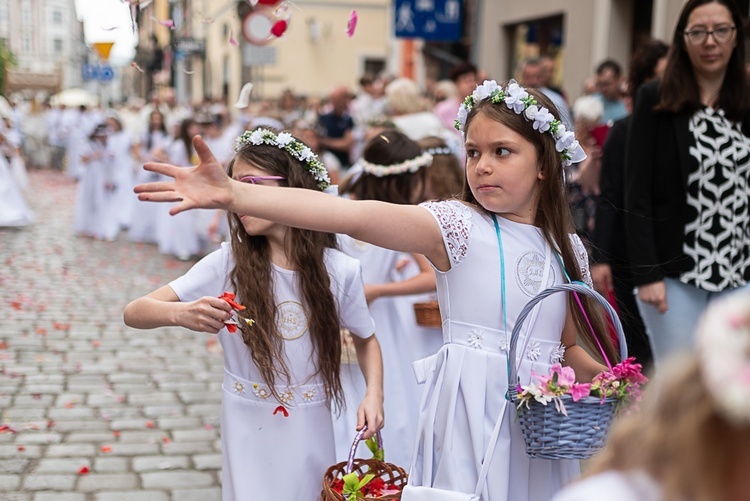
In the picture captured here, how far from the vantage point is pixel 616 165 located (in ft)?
16.1

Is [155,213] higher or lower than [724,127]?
lower

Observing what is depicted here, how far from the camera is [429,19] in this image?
1727 centimetres

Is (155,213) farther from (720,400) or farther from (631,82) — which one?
(720,400)

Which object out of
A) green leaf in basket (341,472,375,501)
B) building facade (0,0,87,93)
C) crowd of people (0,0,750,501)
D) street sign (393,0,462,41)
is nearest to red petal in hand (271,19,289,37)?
crowd of people (0,0,750,501)

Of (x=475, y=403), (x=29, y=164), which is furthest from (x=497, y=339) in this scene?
(x=29, y=164)

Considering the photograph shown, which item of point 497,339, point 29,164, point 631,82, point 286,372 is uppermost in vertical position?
point 631,82

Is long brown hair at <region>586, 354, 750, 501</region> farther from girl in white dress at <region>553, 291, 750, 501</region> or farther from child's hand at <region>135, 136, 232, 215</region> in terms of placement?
child's hand at <region>135, 136, 232, 215</region>

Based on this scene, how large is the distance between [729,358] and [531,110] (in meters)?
1.75

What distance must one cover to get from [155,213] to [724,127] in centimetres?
1108

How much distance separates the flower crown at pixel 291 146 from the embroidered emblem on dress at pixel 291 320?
0.50m

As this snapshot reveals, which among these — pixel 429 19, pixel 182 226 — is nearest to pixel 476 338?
pixel 182 226

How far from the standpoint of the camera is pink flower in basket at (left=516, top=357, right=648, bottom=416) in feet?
7.73

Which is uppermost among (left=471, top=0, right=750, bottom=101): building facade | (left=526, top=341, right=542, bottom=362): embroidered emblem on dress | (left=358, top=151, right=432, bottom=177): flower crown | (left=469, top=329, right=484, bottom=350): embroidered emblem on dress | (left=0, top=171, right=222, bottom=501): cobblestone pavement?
(left=471, top=0, right=750, bottom=101): building facade

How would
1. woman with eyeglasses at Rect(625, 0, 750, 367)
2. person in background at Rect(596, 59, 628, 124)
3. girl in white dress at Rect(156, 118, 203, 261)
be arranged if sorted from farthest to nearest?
1. girl in white dress at Rect(156, 118, 203, 261)
2. person in background at Rect(596, 59, 628, 124)
3. woman with eyeglasses at Rect(625, 0, 750, 367)
